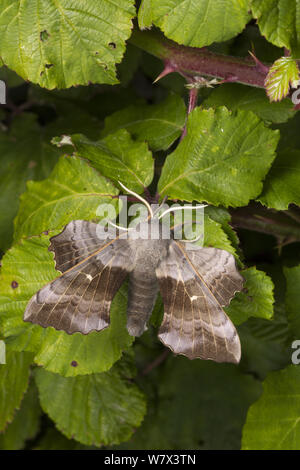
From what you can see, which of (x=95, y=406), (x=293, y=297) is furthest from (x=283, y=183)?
(x=95, y=406)

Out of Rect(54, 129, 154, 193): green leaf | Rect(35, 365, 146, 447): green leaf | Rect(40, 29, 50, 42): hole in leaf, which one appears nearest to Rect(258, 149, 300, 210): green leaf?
Rect(54, 129, 154, 193): green leaf

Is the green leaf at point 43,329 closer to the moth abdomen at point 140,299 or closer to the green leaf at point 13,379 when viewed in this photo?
the moth abdomen at point 140,299

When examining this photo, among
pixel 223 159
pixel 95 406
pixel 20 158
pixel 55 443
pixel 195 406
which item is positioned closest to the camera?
pixel 223 159

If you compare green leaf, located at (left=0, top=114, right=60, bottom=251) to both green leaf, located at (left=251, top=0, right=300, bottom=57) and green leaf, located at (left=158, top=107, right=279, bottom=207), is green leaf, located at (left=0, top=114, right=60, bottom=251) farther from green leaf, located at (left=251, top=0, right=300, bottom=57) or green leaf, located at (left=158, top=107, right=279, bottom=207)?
green leaf, located at (left=251, top=0, right=300, bottom=57)

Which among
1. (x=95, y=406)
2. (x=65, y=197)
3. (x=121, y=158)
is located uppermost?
(x=121, y=158)

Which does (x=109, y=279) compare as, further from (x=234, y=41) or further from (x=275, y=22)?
(x=234, y=41)

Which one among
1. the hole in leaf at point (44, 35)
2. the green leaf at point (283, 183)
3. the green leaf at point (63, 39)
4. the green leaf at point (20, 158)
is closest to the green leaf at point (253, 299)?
the green leaf at point (283, 183)

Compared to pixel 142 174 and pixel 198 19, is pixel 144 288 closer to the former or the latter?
pixel 142 174
